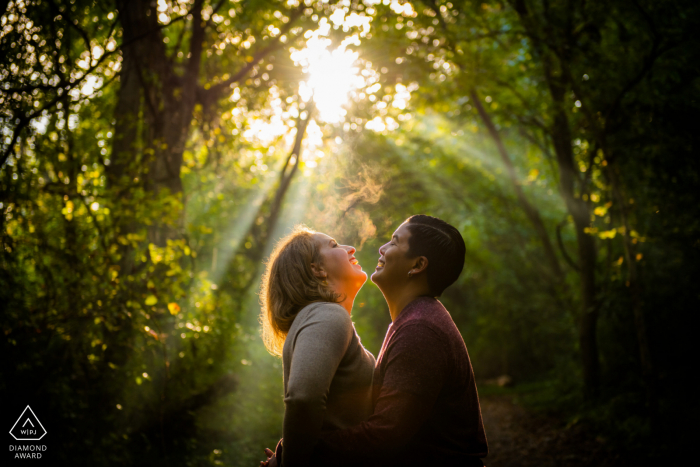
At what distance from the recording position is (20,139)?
11.6 ft

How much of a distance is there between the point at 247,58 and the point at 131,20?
216 centimetres

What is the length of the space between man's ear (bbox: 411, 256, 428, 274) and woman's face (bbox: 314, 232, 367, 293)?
10.9 inches


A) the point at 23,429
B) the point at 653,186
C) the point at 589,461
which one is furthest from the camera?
the point at 653,186

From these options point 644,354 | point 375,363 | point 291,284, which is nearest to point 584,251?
point 644,354

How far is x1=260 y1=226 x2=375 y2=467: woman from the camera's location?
1.53 meters

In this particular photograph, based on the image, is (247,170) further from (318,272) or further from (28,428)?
(318,272)

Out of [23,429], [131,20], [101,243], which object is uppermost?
[131,20]

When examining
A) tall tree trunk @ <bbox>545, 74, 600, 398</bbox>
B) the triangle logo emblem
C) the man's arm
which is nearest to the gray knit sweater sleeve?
the man's arm

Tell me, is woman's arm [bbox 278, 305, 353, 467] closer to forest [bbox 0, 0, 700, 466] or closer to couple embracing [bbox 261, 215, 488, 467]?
couple embracing [bbox 261, 215, 488, 467]

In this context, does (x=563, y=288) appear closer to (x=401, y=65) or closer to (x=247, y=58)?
(x=401, y=65)

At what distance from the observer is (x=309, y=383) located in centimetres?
150

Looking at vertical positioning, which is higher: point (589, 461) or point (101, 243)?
point (101, 243)

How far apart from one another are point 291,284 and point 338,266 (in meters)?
0.26

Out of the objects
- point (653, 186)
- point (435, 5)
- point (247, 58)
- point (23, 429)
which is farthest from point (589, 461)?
point (247, 58)
